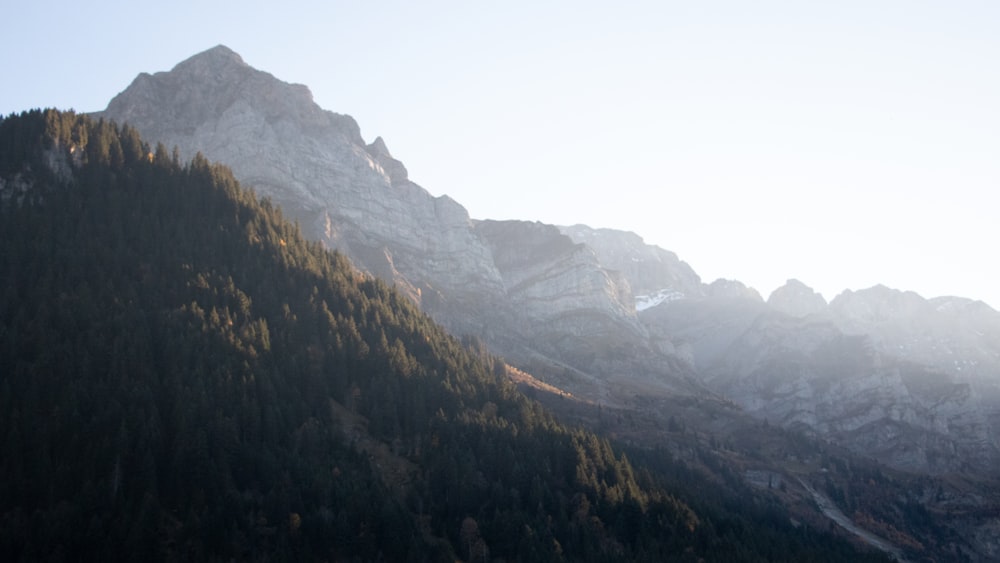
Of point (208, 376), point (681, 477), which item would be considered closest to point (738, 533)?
point (681, 477)

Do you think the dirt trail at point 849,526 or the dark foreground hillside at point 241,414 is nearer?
the dark foreground hillside at point 241,414

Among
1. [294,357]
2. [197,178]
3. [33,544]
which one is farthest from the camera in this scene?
[197,178]

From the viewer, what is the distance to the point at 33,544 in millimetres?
72250

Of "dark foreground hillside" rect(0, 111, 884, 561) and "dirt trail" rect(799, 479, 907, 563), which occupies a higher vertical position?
"dark foreground hillside" rect(0, 111, 884, 561)

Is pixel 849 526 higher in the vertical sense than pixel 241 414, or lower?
lower

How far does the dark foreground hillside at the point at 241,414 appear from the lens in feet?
275

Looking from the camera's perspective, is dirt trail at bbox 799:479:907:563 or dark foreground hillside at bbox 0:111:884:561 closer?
dark foreground hillside at bbox 0:111:884:561

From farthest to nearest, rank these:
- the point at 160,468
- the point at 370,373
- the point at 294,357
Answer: the point at 370,373, the point at 294,357, the point at 160,468

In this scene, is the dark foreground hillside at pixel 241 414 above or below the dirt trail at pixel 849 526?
above

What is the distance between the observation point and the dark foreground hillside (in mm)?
83812

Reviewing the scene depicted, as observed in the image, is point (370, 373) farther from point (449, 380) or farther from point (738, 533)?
point (738, 533)

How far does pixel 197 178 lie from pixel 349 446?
69898 millimetres

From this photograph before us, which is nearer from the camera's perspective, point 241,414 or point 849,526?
point 241,414

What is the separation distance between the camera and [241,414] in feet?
332
